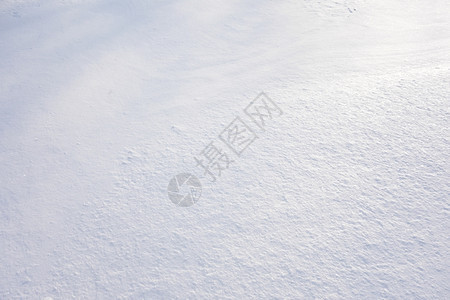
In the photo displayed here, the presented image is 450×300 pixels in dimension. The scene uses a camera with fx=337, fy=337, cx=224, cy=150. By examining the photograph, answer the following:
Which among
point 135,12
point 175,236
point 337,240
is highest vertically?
point 135,12

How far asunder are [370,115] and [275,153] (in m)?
1.08

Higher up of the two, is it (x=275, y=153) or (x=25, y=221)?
(x=275, y=153)

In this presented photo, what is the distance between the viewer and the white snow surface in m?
2.34

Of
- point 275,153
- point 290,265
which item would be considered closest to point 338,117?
point 275,153

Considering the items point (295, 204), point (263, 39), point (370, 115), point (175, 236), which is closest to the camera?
point (175, 236)

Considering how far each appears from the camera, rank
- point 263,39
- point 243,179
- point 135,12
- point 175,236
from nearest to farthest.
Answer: point 175,236 → point 243,179 → point 263,39 → point 135,12

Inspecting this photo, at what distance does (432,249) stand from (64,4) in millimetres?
5502

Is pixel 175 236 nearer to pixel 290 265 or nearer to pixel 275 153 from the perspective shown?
pixel 290 265

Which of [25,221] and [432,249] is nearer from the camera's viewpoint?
[432,249]

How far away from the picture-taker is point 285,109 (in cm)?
346

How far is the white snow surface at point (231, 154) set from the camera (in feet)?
7.68

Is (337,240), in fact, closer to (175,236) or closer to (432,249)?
(432,249)

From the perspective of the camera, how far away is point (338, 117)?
334 centimetres

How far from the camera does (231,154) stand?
10.2ft
